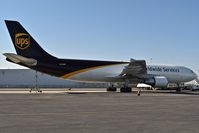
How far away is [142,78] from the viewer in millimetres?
50562

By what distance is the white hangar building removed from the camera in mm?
98312

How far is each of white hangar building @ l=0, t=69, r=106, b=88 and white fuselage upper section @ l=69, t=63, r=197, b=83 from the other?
42.4 meters

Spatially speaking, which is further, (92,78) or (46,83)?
(46,83)

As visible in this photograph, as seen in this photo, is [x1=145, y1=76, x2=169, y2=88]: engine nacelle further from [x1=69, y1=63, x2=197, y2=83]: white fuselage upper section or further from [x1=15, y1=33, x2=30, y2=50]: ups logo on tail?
[x1=15, y1=33, x2=30, y2=50]: ups logo on tail

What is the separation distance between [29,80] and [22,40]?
5724 cm

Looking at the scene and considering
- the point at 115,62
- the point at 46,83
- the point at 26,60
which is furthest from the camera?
the point at 46,83

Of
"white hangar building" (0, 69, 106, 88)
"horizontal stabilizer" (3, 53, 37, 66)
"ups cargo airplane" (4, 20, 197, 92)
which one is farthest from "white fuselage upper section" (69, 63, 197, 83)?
"white hangar building" (0, 69, 106, 88)

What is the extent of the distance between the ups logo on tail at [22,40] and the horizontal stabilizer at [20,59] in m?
1.96

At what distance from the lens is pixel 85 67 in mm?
47938

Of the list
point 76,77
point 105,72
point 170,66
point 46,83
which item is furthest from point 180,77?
point 46,83

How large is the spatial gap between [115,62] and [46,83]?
164 feet

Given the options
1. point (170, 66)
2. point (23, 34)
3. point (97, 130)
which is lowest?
point (97, 130)

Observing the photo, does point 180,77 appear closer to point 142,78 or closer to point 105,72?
point 142,78

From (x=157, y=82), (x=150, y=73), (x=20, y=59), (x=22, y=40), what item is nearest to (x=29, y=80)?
(x=150, y=73)
